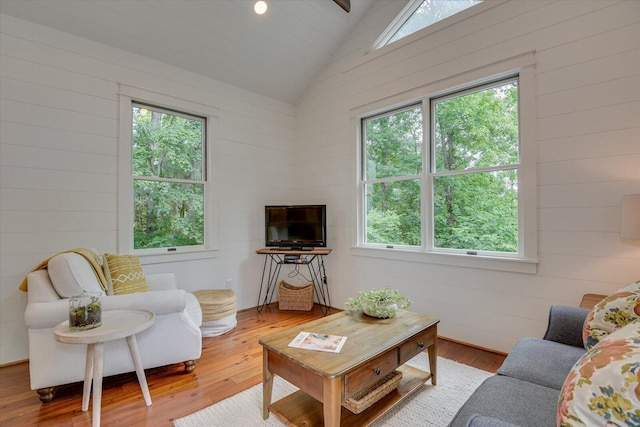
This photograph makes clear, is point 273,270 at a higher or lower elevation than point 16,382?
higher

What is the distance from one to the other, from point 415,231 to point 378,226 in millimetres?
492

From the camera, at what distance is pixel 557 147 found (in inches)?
96.7

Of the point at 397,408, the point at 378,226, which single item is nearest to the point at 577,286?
the point at 397,408

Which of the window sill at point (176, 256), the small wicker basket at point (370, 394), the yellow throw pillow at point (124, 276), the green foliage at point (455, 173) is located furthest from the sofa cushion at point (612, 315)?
the window sill at point (176, 256)

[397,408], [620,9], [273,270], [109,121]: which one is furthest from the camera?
[273,270]

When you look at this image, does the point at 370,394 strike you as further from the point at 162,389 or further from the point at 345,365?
the point at 162,389

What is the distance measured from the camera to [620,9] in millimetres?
2219

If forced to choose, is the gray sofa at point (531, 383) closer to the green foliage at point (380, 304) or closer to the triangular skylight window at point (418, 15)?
the green foliage at point (380, 304)

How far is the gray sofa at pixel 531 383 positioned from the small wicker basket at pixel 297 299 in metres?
2.59

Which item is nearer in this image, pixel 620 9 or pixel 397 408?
pixel 397 408

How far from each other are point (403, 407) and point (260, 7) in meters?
3.82

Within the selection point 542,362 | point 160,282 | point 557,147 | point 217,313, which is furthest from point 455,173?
point 160,282

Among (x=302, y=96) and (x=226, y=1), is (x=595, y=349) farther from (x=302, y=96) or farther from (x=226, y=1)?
(x=302, y=96)

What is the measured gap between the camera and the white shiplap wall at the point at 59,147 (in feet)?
8.51
